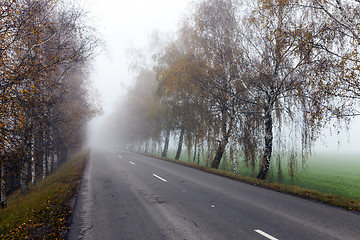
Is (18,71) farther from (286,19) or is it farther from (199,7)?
(199,7)

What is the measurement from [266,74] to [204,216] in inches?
338

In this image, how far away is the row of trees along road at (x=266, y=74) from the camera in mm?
8359

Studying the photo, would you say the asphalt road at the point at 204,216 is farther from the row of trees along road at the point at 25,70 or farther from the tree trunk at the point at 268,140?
the tree trunk at the point at 268,140

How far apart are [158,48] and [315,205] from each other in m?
28.1

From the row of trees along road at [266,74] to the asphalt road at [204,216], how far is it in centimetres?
332

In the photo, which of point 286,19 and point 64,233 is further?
point 286,19

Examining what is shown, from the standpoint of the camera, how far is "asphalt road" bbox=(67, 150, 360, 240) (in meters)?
4.80

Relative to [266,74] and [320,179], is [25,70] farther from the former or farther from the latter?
[320,179]

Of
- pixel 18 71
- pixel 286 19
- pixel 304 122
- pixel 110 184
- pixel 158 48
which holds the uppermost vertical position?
pixel 158 48

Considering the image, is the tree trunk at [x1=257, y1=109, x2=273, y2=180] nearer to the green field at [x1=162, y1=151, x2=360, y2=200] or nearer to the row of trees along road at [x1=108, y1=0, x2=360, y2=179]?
the row of trees along road at [x1=108, y1=0, x2=360, y2=179]

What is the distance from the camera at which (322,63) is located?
8.45m

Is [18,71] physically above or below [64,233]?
above

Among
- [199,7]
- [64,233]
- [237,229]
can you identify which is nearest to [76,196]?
[64,233]

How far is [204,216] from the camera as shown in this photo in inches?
232
